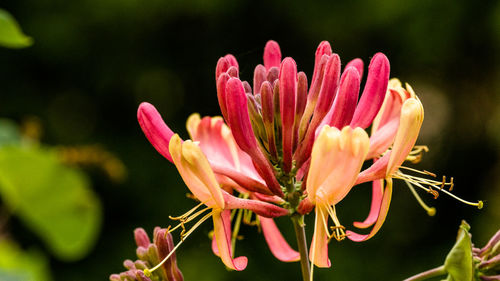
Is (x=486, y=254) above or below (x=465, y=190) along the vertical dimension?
above

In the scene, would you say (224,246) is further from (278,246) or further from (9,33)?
(9,33)

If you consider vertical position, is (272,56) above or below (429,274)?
above

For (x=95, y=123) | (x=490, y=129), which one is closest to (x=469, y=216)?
(x=490, y=129)

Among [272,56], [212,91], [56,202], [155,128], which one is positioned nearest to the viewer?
[155,128]

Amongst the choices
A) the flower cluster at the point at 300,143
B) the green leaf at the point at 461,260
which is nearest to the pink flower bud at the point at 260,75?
the flower cluster at the point at 300,143

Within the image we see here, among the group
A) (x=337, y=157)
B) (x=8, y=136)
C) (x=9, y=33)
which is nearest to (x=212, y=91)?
(x=8, y=136)

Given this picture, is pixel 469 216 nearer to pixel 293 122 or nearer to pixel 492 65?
pixel 492 65

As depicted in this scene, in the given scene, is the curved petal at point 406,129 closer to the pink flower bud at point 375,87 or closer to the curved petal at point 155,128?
the pink flower bud at point 375,87
